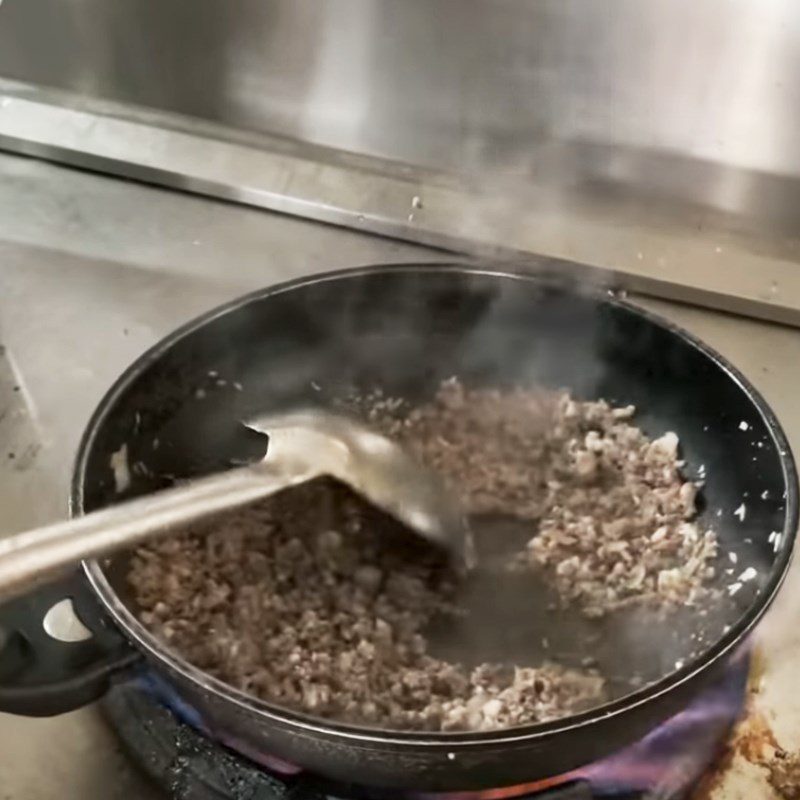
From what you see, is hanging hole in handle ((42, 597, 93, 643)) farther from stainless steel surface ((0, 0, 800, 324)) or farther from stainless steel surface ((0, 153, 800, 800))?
stainless steel surface ((0, 0, 800, 324))

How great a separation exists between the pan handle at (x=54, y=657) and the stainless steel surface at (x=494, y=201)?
17.2 inches

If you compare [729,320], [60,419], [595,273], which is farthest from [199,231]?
[729,320]

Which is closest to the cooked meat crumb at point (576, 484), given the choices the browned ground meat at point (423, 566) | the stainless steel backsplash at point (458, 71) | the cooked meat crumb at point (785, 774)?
the browned ground meat at point (423, 566)

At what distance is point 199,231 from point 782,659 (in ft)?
1.83

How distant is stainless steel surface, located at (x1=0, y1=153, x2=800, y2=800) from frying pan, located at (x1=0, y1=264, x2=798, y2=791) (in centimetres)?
8

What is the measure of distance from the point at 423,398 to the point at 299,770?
315 mm

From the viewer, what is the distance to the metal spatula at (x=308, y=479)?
622mm

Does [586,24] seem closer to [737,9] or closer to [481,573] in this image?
[737,9]

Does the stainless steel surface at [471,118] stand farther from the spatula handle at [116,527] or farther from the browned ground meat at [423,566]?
the spatula handle at [116,527]

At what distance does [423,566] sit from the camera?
75 cm

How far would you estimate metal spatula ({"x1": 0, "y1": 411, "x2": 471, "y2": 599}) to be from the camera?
0.62m

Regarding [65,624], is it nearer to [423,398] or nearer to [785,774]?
[423,398]

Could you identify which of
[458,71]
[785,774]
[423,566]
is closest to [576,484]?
[423,566]

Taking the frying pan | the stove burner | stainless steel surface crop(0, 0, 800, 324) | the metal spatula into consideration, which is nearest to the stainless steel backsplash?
stainless steel surface crop(0, 0, 800, 324)
